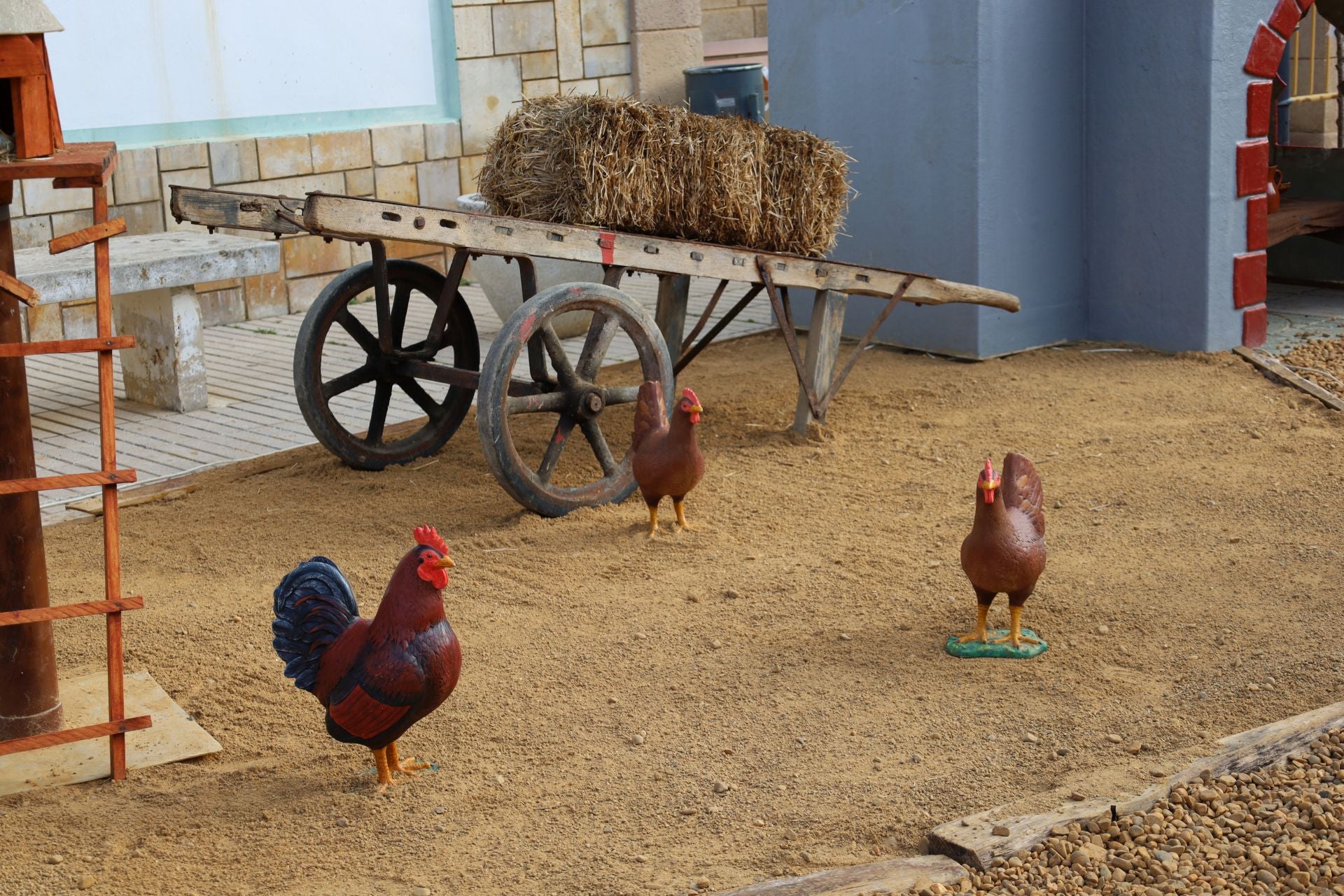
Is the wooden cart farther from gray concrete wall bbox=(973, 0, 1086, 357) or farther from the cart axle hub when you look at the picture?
gray concrete wall bbox=(973, 0, 1086, 357)

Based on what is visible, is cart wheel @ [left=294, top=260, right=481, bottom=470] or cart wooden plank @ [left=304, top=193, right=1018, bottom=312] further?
cart wheel @ [left=294, top=260, right=481, bottom=470]

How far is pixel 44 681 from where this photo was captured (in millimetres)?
3980

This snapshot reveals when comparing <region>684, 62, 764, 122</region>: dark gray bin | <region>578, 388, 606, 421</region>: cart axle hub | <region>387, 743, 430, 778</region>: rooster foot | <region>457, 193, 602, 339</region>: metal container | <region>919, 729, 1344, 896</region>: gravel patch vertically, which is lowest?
<region>919, 729, 1344, 896</region>: gravel patch

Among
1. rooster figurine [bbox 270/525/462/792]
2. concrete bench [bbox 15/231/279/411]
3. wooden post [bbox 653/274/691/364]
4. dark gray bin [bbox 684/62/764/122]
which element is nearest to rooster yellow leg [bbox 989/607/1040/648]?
rooster figurine [bbox 270/525/462/792]

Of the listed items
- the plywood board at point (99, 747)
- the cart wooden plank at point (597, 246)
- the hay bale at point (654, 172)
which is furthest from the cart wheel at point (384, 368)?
the plywood board at point (99, 747)

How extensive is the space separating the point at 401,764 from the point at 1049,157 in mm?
6091

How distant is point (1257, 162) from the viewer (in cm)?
802

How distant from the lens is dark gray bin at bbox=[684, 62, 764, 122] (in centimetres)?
1316

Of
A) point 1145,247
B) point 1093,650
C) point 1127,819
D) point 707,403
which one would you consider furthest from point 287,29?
point 1127,819

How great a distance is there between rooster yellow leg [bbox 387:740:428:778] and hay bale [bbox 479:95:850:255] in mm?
2791

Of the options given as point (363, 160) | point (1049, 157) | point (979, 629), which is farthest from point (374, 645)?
point (363, 160)

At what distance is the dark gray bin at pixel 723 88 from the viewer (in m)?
13.2

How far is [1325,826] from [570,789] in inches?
71.2

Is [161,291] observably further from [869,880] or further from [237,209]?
[869,880]
